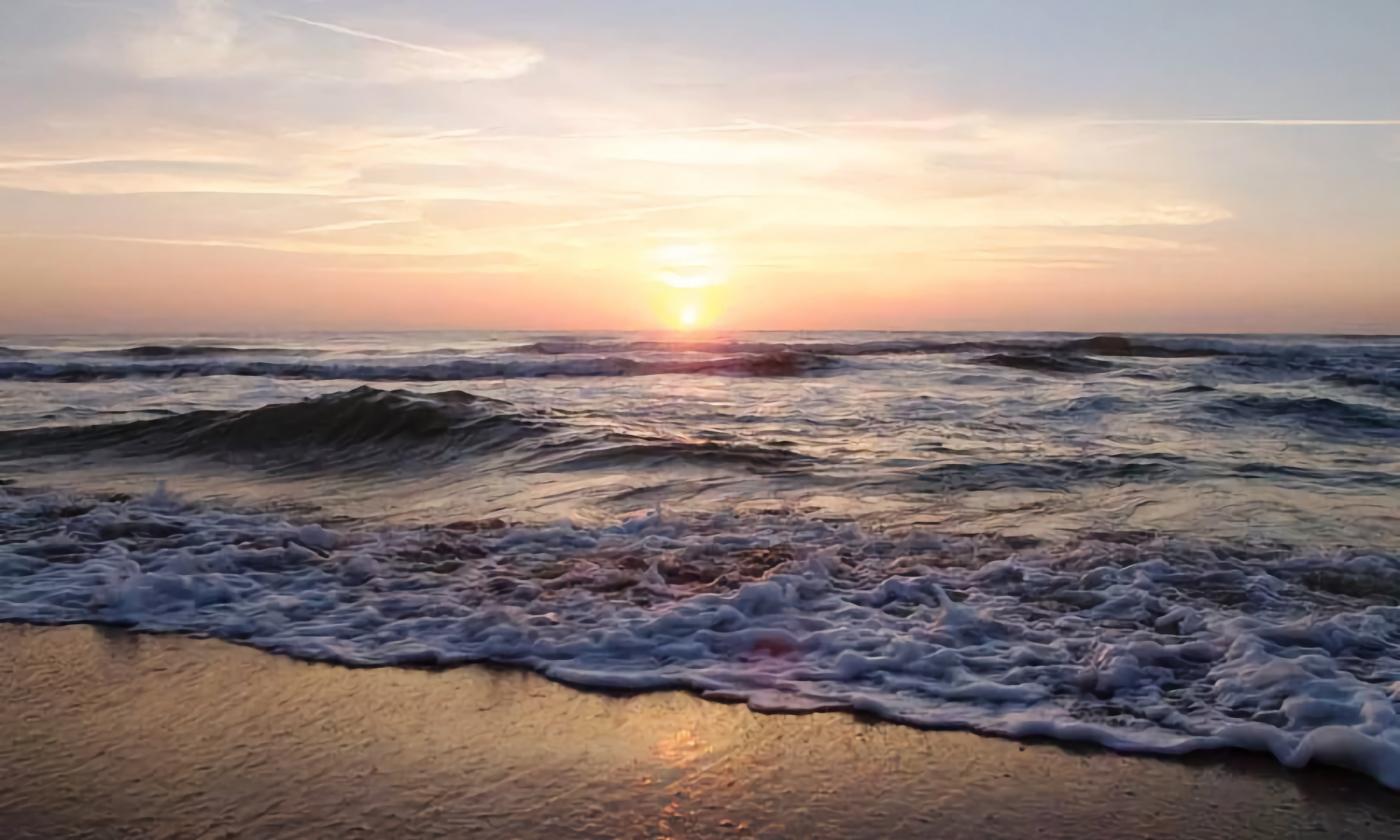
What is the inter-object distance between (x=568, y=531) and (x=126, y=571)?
2374 millimetres

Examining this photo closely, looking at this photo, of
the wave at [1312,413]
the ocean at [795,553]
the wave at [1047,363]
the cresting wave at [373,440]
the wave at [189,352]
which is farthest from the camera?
the wave at [189,352]

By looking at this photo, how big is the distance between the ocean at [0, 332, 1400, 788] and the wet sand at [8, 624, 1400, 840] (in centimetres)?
22

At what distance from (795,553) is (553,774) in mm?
2861

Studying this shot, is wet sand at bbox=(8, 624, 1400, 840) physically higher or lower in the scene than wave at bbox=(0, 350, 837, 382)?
lower

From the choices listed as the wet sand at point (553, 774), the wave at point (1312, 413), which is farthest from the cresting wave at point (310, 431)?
the wave at point (1312, 413)

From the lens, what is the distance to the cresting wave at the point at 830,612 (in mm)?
3469

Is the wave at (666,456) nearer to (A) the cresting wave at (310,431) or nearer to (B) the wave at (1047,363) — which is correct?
(A) the cresting wave at (310,431)

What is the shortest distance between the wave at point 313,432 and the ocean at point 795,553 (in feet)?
0.19

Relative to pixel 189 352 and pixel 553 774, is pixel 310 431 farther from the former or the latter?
pixel 189 352

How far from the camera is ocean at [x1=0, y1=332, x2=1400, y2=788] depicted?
3682 mm

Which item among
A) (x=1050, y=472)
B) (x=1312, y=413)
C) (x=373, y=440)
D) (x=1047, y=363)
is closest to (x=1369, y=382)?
(x=1047, y=363)

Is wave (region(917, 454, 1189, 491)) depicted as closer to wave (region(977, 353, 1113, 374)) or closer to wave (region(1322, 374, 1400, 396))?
Result: wave (region(1322, 374, 1400, 396))

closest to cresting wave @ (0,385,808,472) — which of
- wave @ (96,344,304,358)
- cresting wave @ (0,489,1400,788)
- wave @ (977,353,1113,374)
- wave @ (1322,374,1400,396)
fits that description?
cresting wave @ (0,489,1400,788)

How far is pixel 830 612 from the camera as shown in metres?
4.50
